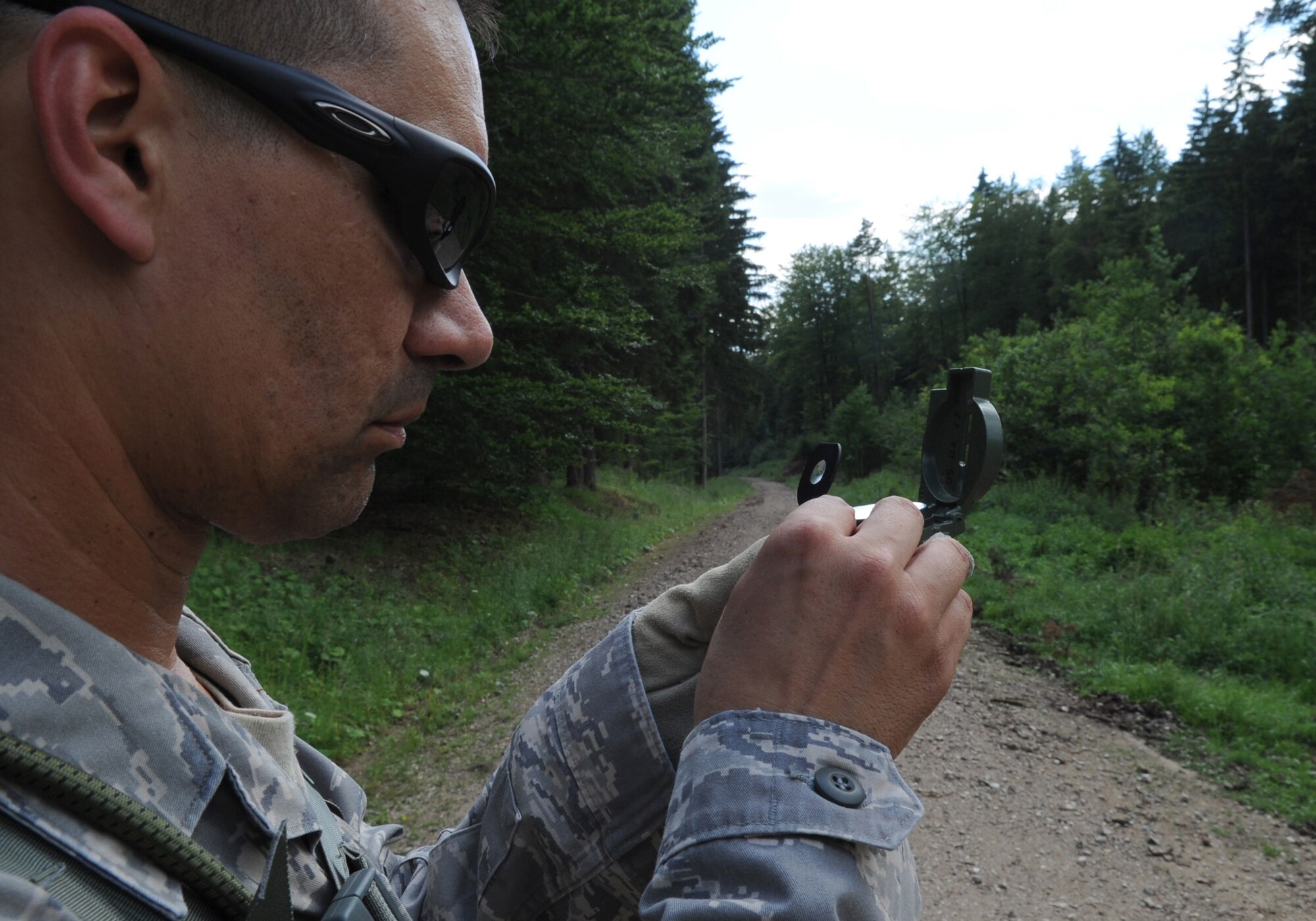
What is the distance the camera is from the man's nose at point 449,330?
1.10m

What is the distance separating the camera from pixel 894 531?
3.43ft

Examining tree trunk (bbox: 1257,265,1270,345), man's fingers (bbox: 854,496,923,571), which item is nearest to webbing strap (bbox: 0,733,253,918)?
man's fingers (bbox: 854,496,923,571)

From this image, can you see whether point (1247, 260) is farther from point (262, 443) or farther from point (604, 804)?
point (262, 443)

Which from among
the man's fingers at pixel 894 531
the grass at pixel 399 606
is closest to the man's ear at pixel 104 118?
the man's fingers at pixel 894 531

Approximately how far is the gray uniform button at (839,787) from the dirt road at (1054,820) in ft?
11.1

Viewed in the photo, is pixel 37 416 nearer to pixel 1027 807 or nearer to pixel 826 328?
pixel 1027 807

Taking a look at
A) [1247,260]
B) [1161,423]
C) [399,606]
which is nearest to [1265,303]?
[1247,260]

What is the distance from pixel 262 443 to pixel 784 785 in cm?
81

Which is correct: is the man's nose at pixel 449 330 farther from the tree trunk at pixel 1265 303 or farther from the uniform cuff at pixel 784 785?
the tree trunk at pixel 1265 303

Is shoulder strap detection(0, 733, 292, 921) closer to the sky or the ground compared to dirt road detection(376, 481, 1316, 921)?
closer to the sky

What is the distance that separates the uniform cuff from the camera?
0.86 meters

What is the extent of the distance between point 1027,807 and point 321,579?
6.70 metres

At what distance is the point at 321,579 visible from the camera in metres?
7.73

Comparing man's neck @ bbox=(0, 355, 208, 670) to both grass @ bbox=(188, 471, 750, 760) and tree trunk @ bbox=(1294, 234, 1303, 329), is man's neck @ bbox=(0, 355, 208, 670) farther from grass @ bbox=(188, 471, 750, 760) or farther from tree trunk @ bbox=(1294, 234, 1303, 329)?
tree trunk @ bbox=(1294, 234, 1303, 329)
